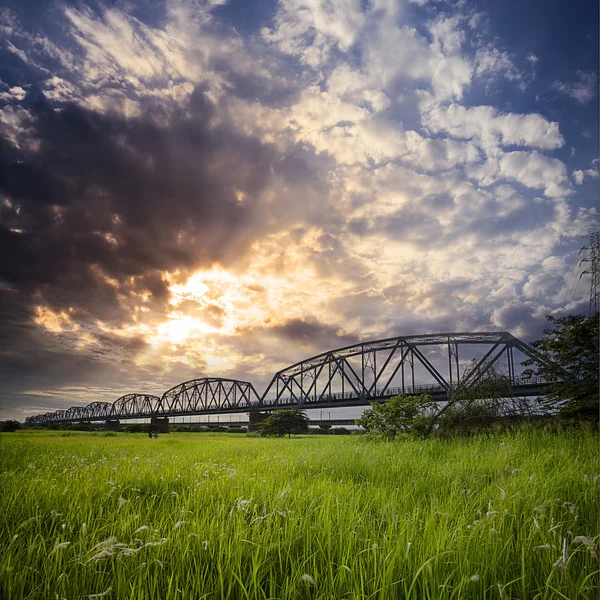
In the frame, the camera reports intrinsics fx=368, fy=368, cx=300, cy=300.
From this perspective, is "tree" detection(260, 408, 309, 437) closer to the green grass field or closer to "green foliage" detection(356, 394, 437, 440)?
"green foliage" detection(356, 394, 437, 440)

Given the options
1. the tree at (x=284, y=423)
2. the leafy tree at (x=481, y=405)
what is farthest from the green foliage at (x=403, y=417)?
the tree at (x=284, y=423)

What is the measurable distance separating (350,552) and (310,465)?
5.15 metres

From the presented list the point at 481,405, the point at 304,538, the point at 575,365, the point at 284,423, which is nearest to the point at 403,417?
the point at 481,405

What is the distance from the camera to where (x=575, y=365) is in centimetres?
1198

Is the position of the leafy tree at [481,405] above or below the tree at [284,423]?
above

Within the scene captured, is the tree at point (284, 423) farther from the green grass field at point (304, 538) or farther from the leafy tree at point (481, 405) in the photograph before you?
the green grass field at point (304, 538)

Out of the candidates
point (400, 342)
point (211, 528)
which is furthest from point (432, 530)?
point (400, 342)

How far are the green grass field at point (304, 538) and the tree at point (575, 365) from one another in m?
6.02

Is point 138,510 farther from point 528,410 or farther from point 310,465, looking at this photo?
point 528,410

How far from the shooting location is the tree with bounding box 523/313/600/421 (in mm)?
11570

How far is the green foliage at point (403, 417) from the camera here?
16950 mm

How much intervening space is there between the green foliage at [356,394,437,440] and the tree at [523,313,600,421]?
228 inches

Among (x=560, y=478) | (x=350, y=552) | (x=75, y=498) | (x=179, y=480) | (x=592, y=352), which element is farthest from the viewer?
(x=592, y=352)

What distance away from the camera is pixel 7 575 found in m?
2.93
